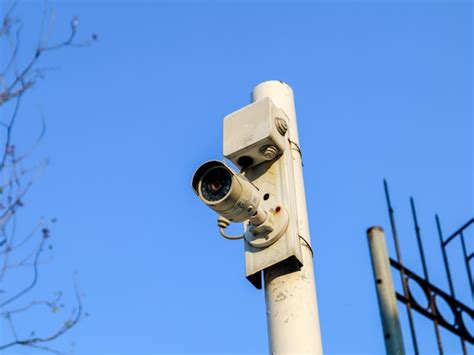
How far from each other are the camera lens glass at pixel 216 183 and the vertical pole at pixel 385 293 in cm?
59

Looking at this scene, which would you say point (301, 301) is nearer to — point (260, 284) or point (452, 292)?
point (260, 284)

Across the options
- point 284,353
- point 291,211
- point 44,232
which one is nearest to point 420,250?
point 291,211

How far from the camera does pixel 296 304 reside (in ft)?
8.81

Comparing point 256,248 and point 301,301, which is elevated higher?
point 256,248

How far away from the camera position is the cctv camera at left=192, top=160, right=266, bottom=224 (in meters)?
2.82

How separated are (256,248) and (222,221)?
0.60ft

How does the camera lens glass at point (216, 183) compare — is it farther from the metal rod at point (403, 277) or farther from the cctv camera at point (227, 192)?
the metal rod at point (403, 277)

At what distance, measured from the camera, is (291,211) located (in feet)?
9.64

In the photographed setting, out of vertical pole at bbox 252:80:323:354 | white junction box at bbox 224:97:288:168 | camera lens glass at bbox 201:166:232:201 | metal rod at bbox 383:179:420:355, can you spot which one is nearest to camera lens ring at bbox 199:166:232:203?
camera lens glass at bbox 201:166:232:201

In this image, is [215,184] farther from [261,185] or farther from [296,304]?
[296,304]

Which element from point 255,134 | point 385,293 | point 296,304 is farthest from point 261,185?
point 385,293

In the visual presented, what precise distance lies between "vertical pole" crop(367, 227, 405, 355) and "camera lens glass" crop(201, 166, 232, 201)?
1.93 ft

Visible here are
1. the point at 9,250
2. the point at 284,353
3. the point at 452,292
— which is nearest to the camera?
the point at 284,353

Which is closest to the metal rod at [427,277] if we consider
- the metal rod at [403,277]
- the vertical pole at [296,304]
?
the metal rod at [403,277]
